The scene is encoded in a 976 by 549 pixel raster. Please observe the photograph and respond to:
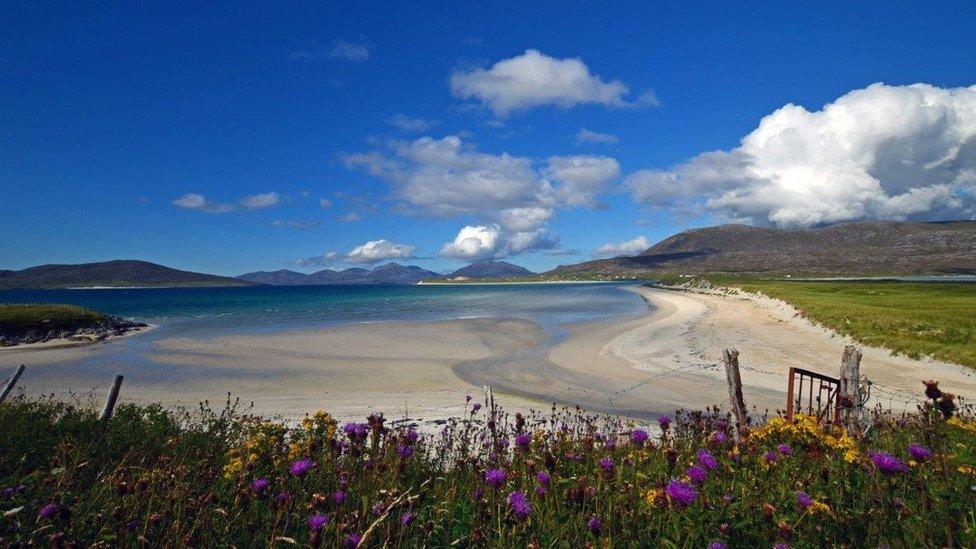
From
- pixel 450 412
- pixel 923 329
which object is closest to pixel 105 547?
pixel 450 412

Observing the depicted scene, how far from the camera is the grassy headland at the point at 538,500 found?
2.43m

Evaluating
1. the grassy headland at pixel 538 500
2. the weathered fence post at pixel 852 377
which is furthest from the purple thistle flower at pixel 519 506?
the weathered fence post at pixel 852 377

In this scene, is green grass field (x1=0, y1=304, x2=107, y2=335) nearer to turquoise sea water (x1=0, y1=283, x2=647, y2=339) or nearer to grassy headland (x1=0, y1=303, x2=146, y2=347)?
grassy headland (x1=0, y1=303, x2=146, y2=347)

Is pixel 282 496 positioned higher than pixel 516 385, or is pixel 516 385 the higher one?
pixel 282 496

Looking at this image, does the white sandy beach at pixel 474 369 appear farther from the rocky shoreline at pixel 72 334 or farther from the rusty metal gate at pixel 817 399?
the rocky shoreline at pixel 72 334

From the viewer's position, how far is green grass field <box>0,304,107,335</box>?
124 feet

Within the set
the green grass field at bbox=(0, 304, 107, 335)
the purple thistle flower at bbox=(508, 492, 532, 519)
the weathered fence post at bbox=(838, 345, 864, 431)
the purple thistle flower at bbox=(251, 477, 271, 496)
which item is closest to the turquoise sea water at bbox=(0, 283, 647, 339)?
the green grass field at bbox=(0, 304, 107, 335)

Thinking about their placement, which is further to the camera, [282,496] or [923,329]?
[923,329]

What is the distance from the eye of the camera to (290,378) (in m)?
20.3

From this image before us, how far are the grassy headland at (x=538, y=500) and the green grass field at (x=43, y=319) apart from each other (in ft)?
151

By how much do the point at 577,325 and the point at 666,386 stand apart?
23.0m

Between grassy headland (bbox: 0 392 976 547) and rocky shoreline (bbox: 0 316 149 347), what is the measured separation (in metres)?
40.9

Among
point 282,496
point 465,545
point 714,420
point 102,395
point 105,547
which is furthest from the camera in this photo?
point 102,395

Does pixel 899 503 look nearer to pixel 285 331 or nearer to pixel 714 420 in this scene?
pixel 714 420
